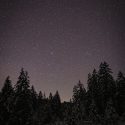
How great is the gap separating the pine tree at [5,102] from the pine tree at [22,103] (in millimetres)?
1922

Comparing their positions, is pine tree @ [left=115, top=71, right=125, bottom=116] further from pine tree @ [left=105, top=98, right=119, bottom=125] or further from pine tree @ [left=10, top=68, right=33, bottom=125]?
pine tree @ [left=10, top=68, right=33, bottom=125]

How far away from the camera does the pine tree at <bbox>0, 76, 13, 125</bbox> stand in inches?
909

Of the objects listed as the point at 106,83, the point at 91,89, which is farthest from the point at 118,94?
the point at 91,89

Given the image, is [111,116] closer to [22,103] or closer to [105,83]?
[105,83]

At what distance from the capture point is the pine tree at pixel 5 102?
75.8 feet

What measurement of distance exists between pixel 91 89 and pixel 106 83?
11.4 meters

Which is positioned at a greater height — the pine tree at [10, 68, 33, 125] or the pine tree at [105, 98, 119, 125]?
the pine tree at [10, 68, 33, 125]

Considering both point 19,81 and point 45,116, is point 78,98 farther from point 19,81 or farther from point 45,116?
point 19,81

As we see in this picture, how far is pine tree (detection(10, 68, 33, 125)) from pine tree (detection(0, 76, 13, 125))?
6.31 feet

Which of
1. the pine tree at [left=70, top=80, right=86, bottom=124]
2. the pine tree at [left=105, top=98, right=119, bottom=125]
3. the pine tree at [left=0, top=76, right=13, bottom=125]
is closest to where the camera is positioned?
the pine tree at [left=105, top=98, right=119, bottom=125]

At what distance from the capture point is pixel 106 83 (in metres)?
28.3

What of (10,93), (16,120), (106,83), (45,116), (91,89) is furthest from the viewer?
(45,116)

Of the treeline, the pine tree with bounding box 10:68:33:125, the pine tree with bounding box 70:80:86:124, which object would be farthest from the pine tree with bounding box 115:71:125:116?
the pine tree with bounding box 10:68:33:125

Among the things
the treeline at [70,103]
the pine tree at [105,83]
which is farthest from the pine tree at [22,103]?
the pine tree at [105,83]
